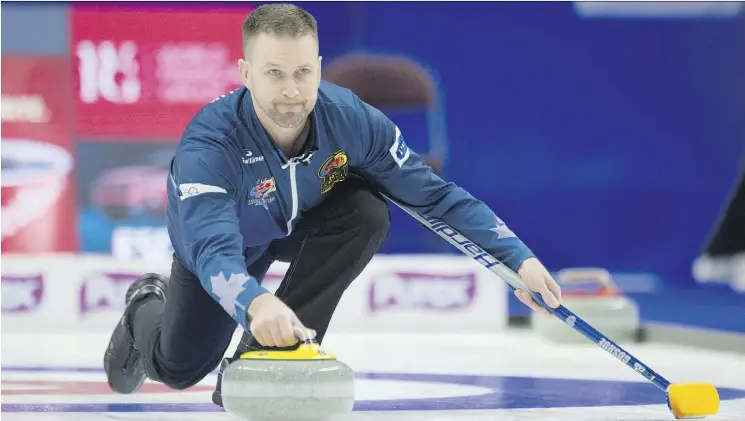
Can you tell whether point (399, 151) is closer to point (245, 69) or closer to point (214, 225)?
point (245, 69)

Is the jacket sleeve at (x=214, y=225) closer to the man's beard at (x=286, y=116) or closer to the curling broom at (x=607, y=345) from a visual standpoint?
the man's beard at (x=286, y=116)

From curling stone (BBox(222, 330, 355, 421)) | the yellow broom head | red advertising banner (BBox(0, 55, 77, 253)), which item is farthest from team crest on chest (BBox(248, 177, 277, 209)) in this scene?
red advertising banner (BBox(0, 55, 77, 253))

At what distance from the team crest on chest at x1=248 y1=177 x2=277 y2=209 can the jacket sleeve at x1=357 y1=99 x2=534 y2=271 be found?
0.84 feet

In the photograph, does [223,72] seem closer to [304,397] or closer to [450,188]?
[450,188]

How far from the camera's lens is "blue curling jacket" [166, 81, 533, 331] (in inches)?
97.2

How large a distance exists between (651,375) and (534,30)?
7734 mm

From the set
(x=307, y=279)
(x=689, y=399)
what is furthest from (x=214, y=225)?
(x=689, y=399)

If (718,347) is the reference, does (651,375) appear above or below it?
above

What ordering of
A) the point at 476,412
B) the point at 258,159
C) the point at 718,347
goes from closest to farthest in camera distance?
the point at 258,159
the point at 476,412
the point at 718,347

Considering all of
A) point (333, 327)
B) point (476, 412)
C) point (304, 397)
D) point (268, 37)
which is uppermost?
point (268, 37)

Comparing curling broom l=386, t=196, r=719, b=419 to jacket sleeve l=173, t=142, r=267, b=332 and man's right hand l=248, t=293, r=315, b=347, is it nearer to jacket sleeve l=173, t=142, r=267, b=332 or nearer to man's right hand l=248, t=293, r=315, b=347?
jacket sleeve l=173, t=142, r=267, b=332

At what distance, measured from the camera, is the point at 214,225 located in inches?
95.2

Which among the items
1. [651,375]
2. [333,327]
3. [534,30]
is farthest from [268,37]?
[534,30]

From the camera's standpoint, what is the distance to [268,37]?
2.52 meters
